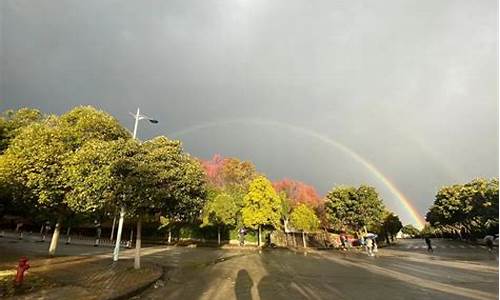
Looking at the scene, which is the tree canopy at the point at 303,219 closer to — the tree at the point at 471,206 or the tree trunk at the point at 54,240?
the tree at the point at 471,206

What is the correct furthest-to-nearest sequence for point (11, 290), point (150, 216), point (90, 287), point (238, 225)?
point (238, 225)
point (150, 216)
point (90, 287)
point (11, 290)

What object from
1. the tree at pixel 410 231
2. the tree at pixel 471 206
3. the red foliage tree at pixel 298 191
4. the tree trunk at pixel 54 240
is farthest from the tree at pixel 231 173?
the tree at pixel 410 231

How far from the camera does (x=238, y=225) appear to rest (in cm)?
4978

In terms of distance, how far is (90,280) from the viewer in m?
12.4

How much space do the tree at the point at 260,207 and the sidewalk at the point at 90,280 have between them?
30.2 meters

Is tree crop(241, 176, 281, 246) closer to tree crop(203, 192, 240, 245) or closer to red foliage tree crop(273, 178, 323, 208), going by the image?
tree crop(203, 192, 240, 245)

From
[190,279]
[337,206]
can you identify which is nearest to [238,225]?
[337,206]

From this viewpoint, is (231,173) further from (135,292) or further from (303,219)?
(135,292)

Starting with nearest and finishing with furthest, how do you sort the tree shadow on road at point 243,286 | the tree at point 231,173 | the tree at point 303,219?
the tree shadow on road at point 243,286
the tree at point 303,219
the tree at point 231,173

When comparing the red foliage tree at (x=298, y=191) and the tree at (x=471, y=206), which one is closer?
the tree at (x=471, y=206)

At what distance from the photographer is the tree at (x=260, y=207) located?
46406mm

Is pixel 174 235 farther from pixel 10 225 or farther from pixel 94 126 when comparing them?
pixel 94 126

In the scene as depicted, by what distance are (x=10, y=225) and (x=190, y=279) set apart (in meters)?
52.0

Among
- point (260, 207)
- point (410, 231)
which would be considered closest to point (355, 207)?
point (260, 207)
